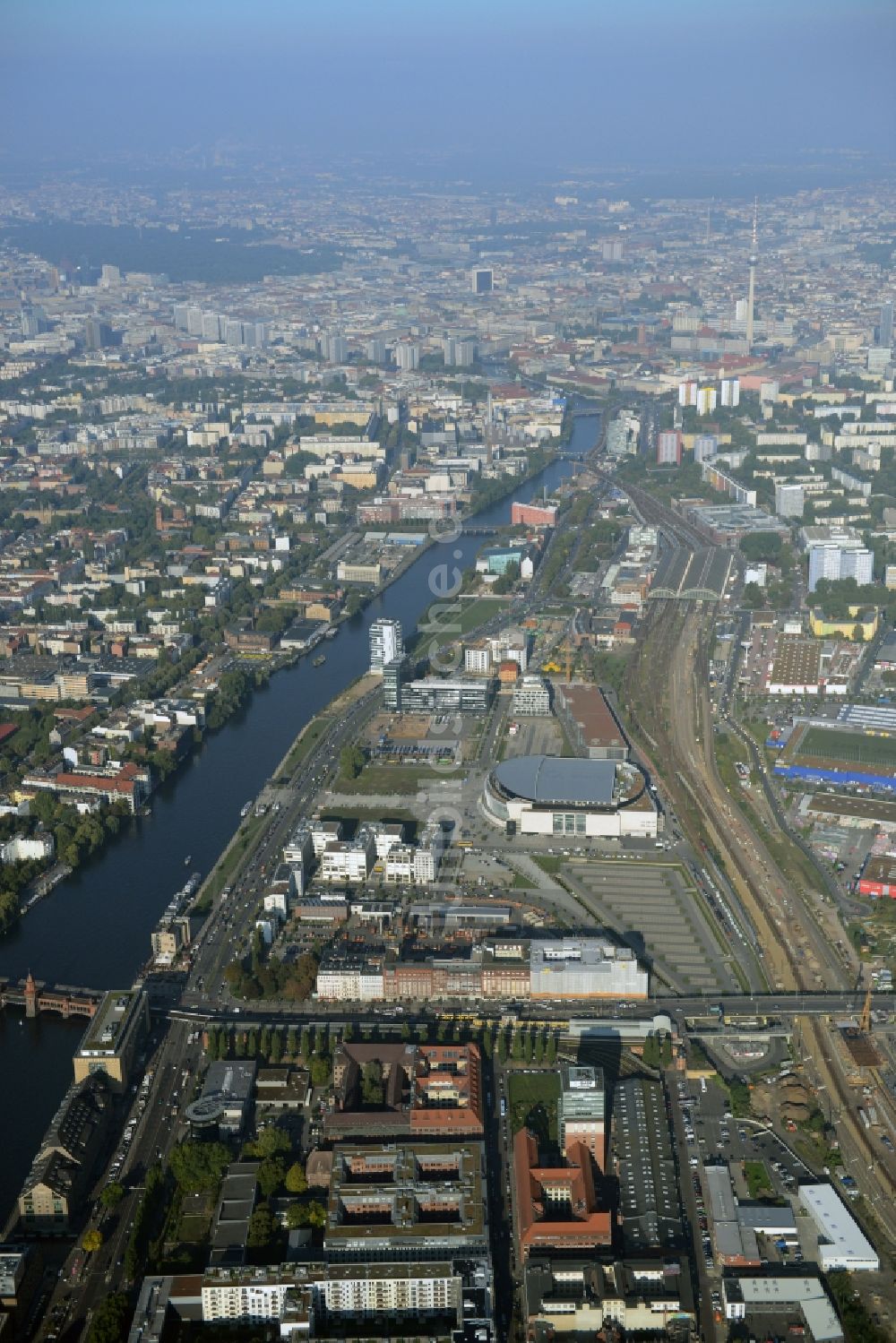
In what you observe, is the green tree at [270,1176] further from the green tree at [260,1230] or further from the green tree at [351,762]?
the green tree at [351,762]

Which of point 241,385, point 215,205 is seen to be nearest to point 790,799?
point 241,385

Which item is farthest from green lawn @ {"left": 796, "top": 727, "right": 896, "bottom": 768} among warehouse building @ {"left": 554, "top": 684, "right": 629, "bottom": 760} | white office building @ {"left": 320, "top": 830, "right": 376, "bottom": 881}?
white office building @ {"left": 320, "top": 830, "right": 376, "bottom": 881}

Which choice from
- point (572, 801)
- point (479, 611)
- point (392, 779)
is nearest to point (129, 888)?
point (392, 779)

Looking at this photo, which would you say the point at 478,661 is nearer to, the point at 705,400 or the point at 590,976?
the point at 590,976

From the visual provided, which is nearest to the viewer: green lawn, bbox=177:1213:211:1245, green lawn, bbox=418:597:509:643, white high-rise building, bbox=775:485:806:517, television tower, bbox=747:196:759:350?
green lawn, bbox=177:1213:211:1245

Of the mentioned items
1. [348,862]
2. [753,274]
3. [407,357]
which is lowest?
[348,862]

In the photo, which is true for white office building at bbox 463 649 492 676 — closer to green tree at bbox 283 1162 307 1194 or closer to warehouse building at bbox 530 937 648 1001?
warehouse building at bbox 530 937 648 1001
